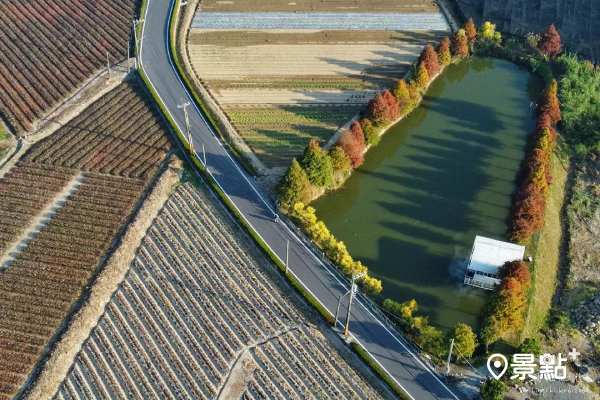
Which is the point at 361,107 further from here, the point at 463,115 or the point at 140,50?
the point at 140,50

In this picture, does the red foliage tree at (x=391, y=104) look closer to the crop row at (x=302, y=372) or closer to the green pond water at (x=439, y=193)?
the green pond water at (x=439, y=193)

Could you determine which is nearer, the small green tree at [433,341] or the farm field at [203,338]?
the farm field at [203,338]

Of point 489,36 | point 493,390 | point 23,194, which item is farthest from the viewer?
point 489,36

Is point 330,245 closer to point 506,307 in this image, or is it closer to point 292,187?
point 292,187

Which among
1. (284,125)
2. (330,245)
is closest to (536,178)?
(330,245)

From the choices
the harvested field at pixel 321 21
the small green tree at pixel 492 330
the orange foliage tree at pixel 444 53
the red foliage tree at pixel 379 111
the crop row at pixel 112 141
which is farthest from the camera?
the harvested field at pixel 321 21

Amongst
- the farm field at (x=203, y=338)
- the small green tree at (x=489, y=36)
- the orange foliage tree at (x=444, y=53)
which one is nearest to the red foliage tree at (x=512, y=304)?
the farm field at (x=203, y=338)

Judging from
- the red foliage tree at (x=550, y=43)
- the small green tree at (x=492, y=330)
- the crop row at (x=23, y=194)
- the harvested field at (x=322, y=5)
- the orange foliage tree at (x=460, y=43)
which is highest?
the harvested field at (x=322, y=5)
